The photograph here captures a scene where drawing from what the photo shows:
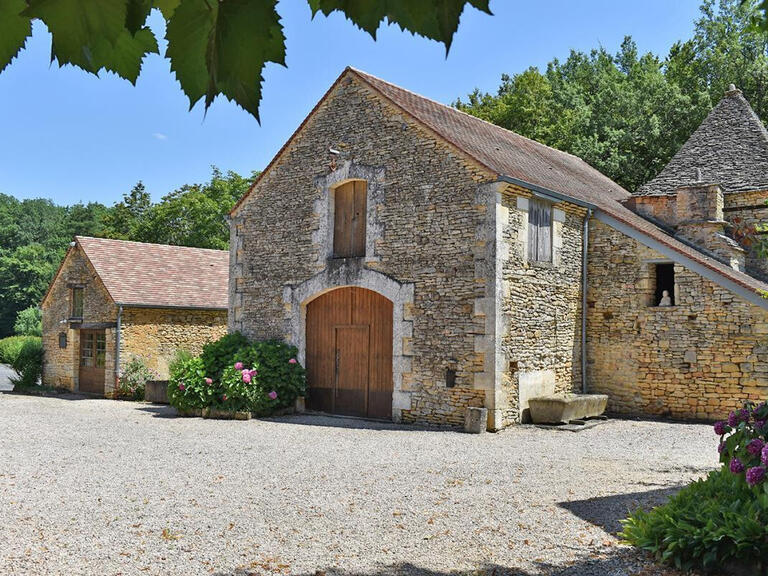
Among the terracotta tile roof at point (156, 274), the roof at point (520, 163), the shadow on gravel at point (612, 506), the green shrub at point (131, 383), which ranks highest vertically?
the roof at point (520, 163)

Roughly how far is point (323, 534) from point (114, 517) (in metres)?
1.92

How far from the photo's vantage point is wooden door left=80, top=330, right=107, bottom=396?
18.8m

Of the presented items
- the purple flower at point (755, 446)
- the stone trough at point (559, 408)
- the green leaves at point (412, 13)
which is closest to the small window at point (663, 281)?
the stone trough at point (559, 408)

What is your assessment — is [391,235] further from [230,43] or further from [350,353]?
[230,43]

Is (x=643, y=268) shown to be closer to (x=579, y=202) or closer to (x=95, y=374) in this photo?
(x=579, y=202)

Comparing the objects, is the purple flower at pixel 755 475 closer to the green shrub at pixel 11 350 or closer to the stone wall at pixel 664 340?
the stone wall at pixel 664 340

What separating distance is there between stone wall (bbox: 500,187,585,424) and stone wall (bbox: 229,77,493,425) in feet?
1.88

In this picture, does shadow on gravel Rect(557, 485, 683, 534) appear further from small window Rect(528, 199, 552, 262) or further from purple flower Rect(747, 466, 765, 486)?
small window Rect(528, 199, 552, 262)

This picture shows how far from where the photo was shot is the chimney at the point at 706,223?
14141 millimetres

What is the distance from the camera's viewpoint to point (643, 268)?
42.8ft

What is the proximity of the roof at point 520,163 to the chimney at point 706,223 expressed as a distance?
30 centimetres

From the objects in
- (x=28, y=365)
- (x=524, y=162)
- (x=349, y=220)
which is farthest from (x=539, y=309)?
(x=28, y=365)

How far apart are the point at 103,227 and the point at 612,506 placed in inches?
Result: 1829

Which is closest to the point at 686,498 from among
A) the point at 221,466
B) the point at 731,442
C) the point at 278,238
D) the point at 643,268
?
the point at 731,442
